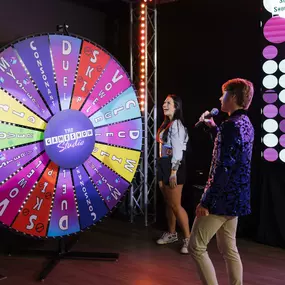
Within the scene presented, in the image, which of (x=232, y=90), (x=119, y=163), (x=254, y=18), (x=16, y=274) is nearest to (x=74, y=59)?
(x=119, y=163)

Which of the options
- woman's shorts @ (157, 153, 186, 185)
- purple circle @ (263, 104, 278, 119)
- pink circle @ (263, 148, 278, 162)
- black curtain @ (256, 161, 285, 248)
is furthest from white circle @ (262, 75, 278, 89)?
woman's shorts @ (157, 153, 186, 185)

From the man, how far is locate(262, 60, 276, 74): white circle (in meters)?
1.69

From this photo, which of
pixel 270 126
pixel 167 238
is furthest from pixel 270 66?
pixel 167 238

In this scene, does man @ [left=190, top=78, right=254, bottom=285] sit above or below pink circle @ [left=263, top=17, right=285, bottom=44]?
below

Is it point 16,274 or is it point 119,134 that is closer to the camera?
point 16,274

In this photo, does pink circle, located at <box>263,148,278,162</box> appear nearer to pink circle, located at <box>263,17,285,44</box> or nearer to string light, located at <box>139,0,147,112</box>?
pink circle, located at <box>263,17,285,44</box>

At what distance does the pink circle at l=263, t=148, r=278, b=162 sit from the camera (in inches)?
168

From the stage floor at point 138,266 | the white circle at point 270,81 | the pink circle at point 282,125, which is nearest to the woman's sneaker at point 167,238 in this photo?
the stage floor at point 138,266

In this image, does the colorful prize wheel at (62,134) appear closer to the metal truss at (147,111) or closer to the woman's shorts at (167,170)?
the woman's shorts at (167,170)

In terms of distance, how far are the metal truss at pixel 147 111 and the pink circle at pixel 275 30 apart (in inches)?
51.8

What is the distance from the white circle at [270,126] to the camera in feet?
14.0

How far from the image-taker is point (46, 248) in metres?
4.26

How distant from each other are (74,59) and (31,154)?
0.84 meters

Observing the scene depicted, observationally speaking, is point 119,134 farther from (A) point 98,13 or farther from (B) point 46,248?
(A) point 98,13
